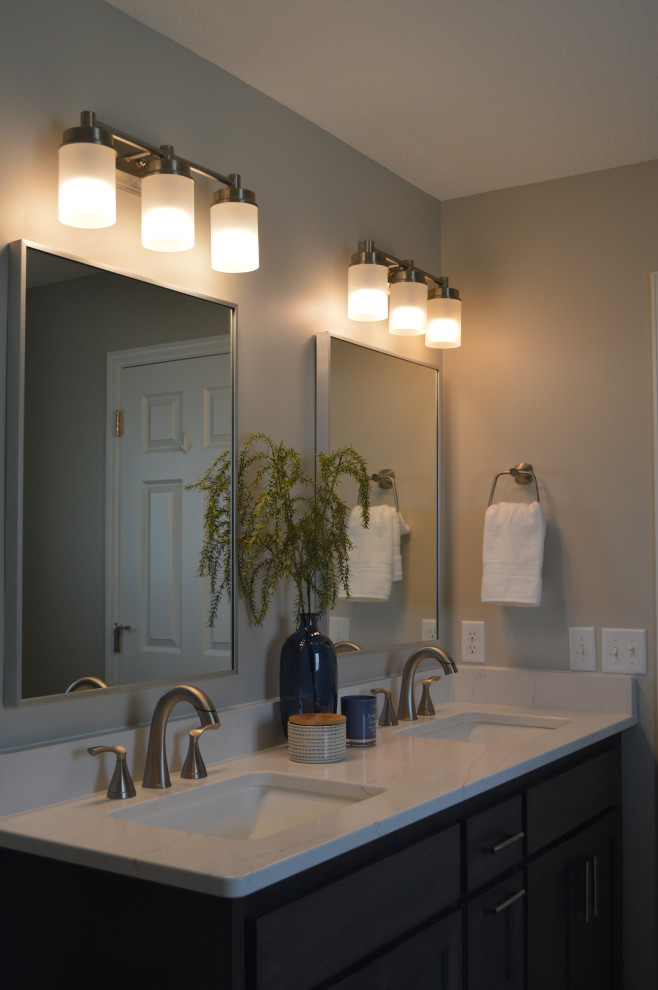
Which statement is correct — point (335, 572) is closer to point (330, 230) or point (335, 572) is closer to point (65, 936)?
point (330, 230)

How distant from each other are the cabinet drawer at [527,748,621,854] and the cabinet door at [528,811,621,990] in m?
0.04

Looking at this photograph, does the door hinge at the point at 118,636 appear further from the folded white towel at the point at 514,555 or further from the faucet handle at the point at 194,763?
the folded white towel at the point at 514,555

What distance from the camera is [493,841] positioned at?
1.97 m

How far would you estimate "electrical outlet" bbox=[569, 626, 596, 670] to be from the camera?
2.73 meters

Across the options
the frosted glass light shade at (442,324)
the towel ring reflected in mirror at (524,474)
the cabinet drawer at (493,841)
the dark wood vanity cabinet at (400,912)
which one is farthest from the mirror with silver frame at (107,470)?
the towel ring reflected in mirror at (524,474)

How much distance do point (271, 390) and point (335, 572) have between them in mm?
476

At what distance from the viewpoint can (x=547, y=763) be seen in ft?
7.14

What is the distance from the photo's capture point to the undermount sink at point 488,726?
2570 millimetres

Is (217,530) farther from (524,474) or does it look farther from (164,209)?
(524,474)

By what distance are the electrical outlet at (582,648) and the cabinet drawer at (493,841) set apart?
739 mm

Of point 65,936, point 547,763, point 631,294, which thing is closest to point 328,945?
point 65,936

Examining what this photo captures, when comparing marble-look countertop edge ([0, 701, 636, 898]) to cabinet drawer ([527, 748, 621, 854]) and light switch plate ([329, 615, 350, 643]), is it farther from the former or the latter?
light switch plate ([329, 615, 350, 643])

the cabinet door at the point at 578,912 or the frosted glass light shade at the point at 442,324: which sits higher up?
the frosted glass light shade at the point at 442,324

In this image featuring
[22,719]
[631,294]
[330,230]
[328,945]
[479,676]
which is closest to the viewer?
[328,945]
